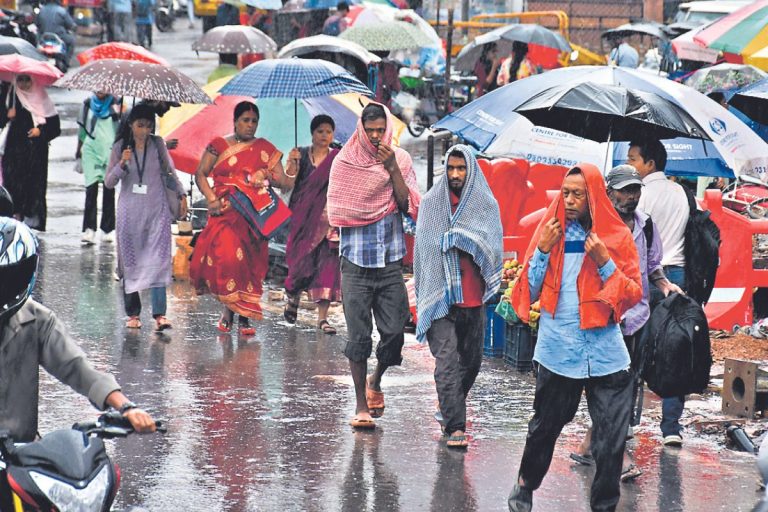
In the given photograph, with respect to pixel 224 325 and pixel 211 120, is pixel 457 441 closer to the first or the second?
pixel 224 325

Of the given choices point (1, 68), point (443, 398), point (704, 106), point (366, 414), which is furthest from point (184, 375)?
point (1, 68)

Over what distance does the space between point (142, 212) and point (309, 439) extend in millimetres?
3409

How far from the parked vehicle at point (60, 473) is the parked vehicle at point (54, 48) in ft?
71.8

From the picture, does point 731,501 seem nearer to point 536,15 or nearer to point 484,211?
point 484,211

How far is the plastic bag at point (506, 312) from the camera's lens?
32.6 feet

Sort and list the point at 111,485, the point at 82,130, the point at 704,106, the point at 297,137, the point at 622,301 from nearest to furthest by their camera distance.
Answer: the point at 111,485, the point at 622,301, the point at 704,106, the point at 297,137, the point at 82,130

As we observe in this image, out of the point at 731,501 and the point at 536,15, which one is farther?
the point at 536,15

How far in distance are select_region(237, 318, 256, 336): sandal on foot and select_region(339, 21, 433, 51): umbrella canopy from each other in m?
9.51

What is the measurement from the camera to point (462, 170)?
8.12m

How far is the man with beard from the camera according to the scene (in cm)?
742

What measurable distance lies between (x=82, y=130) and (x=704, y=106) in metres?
7.36

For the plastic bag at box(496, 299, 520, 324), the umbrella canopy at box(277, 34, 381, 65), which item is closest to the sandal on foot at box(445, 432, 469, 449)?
the plastic bag at box(496, 299, 520, 324)

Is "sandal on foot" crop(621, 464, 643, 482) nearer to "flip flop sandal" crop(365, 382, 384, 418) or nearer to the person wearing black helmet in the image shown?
"flip flop sandal" crop(365, 382, 384, 418)

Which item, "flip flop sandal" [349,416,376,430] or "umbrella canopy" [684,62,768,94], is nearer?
"flip flop sandal" [349,416,376,430]
